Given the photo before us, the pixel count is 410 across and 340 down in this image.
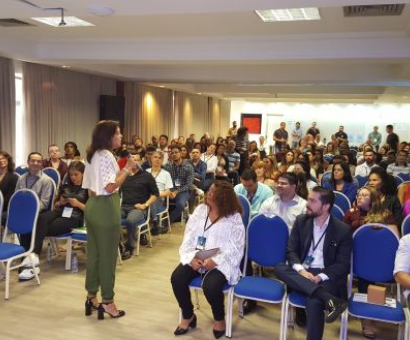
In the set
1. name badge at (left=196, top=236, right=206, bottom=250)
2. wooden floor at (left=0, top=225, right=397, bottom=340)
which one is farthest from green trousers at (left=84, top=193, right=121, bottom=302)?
name badge at (left=196, top=236, right=206, bottom=250)

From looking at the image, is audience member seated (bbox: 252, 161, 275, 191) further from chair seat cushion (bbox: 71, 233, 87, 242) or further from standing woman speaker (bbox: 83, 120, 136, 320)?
standing woman speaker (bbox: 83, 120, 136, 320)

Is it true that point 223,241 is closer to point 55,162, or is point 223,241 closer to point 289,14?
point 289,14

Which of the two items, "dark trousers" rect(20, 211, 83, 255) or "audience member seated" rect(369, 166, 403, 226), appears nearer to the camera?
"audience member seated" rect(369, 166, 403, 226)

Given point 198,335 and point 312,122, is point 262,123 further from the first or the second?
point 198,335

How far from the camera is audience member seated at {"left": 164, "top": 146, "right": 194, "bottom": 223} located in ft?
23.0

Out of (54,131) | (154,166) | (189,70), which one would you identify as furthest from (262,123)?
(154,166)

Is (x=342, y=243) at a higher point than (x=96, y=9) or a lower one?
lower

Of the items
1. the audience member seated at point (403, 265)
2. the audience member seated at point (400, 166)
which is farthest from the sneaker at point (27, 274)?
the audience member seated at point (400, 166)

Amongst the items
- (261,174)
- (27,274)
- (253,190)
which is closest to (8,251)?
(27,274)

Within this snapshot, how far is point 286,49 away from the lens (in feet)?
22.2

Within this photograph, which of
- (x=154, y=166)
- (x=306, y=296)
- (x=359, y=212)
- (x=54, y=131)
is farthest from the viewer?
(x=54, y=131)

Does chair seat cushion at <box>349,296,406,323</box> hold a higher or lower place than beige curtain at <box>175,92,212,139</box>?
lower

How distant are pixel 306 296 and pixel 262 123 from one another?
18.7 m

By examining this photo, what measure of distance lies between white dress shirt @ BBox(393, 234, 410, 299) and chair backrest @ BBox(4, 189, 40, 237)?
338cm
